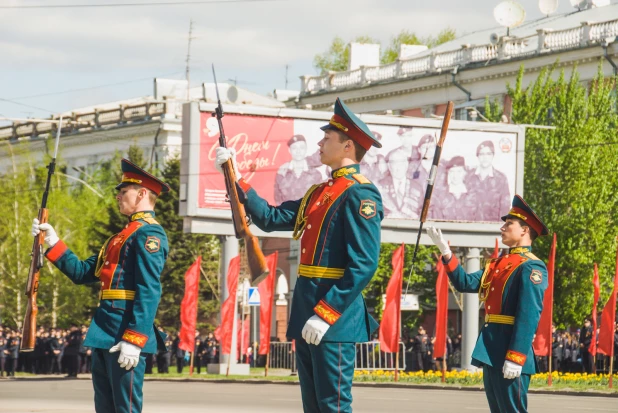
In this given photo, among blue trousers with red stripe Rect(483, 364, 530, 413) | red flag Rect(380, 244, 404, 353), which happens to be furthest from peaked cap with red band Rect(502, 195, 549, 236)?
red flag Rect(380, 244, 404, 353)

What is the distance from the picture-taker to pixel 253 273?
768 cm

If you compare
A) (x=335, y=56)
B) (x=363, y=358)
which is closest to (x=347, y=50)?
(x=335, y=56)

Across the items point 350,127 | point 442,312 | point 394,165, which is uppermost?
point 394,165

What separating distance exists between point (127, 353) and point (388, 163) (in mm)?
27193

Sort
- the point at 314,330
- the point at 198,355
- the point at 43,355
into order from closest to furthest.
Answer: the point at 314,330, the point at 198,355, the point at 43,355

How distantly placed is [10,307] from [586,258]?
864 inches

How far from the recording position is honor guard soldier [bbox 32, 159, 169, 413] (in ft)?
29.1

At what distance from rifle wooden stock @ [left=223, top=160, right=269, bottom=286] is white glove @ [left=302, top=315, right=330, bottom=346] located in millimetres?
351

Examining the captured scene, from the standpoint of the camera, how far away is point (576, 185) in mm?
40594

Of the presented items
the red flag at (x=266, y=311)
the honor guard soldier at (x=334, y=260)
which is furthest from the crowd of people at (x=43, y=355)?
the honor guard soldier at (x=334, y=260)

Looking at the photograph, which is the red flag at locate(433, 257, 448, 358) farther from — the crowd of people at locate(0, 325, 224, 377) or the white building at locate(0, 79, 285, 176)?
the white building at locate(0, 79, 285, 176)

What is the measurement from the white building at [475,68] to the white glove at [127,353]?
36.6 m

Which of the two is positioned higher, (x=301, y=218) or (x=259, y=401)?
(x=301, y=218)

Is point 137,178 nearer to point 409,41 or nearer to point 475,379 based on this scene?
point 475,379
